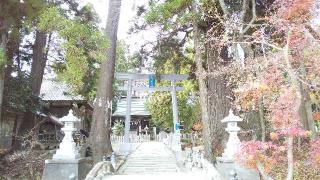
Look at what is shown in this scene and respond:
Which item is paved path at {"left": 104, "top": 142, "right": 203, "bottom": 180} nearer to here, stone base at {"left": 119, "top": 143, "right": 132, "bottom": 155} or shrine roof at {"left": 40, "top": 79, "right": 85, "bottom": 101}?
stone base at {"left": 119, "top": 143, "right": 132, "bottom": 155}

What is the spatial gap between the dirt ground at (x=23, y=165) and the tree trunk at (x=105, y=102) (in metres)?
2.06

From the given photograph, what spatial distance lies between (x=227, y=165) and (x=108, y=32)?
26.4 ft

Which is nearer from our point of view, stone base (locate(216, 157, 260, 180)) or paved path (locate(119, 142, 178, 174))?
stone base (locate(216, 157, 260, 180))

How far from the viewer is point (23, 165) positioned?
46.8ft

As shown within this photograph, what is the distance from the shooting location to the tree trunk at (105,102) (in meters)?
14.1

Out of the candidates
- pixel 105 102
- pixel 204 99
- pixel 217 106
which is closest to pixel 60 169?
pixel 105 102

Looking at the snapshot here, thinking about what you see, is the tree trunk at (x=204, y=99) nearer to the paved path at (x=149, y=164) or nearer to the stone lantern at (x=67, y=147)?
the paved path at (x=149, y=164)

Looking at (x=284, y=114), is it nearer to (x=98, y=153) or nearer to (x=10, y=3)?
(x=98, y=153)

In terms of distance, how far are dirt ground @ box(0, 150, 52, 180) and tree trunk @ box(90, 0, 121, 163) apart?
81.2 inches

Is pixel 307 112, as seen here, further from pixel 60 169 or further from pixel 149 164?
pixel 60 169

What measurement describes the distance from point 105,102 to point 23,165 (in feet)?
12.1

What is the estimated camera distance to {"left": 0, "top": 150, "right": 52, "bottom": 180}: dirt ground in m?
13.4

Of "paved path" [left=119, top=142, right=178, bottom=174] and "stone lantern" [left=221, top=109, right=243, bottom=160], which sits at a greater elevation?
"stone lantern" [left=221, top=109, right=243, bottom=160]

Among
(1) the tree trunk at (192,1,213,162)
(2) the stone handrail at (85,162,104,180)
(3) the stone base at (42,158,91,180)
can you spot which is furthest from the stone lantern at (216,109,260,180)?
(3) the stone base at (42,158,91,180)
